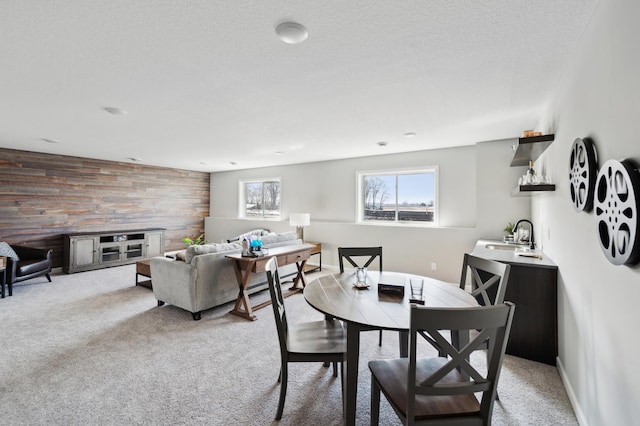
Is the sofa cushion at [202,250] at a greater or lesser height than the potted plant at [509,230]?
lesser

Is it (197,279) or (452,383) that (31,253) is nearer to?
(197,279)

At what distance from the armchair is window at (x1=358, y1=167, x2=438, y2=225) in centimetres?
550

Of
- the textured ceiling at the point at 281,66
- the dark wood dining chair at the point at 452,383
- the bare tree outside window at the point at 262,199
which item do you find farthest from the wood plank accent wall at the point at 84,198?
the dark wood dining chair at the point at 452,383

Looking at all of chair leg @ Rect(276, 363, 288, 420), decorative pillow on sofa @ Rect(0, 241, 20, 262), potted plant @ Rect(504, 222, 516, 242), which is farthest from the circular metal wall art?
decorative pillow on sofa @ Rect(0, 241, 20, 262)

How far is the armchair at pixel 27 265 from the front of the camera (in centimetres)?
405

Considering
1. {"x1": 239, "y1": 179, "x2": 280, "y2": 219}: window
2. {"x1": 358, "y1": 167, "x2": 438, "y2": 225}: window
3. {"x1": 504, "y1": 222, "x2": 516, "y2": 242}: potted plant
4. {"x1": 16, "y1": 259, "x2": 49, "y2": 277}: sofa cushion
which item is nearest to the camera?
{"x1": 504, "y1": 222, "x2": 516, "y2": 242}: potted plant

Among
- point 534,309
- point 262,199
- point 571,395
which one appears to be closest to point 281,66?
point 534,309

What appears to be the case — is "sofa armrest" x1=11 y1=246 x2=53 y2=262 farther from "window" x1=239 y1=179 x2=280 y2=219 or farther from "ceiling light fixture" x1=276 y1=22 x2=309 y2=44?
"ceiling light fixture" x1=276 y1=22 x2=309 y2=44

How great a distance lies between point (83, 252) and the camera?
5500mm

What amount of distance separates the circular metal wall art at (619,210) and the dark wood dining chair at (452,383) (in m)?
0.50

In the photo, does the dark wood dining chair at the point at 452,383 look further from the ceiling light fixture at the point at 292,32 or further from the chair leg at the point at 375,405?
the ceiling light fixture at the point at 292,32

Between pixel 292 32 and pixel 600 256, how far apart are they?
2081 mm

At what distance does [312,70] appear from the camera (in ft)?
7.05

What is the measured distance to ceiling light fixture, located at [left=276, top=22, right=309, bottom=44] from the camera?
1.62 meters
